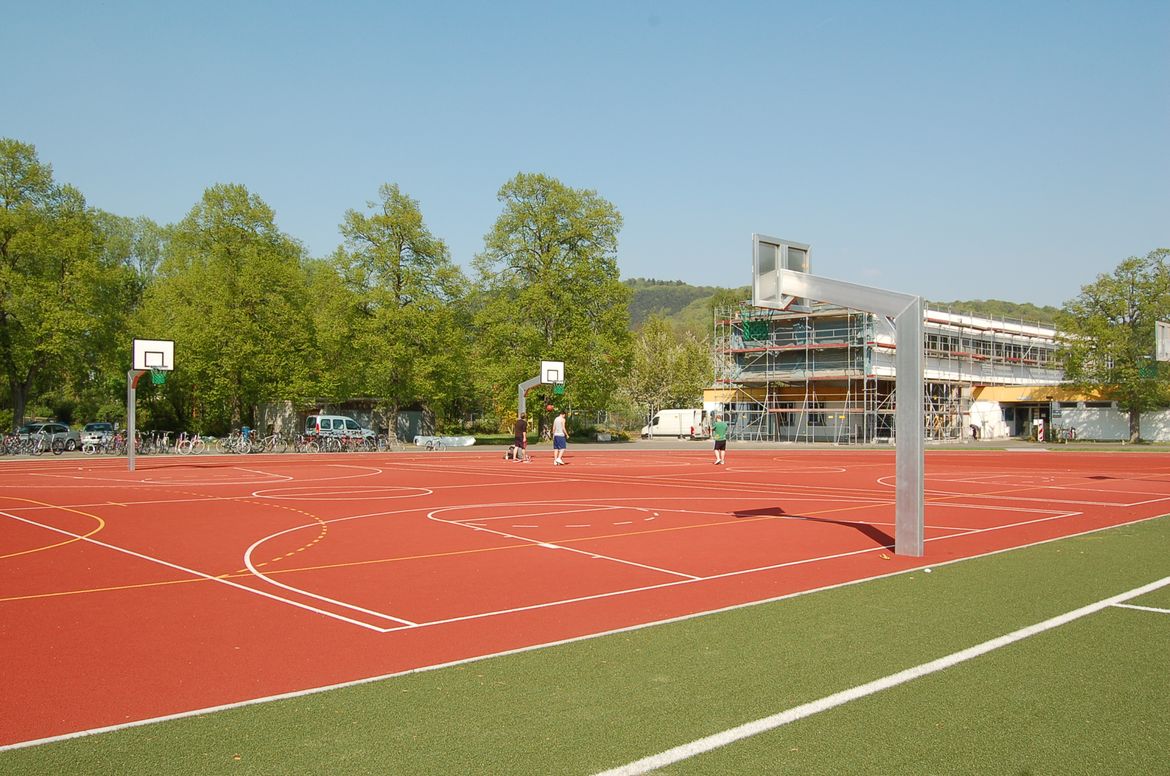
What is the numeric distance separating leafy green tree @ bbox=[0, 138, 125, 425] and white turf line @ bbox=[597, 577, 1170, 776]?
49279mm

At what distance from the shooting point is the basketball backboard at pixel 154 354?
35.0 m

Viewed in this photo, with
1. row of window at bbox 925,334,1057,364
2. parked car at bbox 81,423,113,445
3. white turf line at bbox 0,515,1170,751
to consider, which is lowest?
white turf line at bbox 0,515,1170,751

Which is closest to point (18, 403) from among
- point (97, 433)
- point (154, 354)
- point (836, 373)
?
point (97, 433)

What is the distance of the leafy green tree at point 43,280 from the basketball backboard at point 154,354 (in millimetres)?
13855

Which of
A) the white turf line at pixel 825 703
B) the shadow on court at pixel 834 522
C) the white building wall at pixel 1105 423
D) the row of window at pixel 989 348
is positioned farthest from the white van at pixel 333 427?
the white building wall at pixel 1105 423

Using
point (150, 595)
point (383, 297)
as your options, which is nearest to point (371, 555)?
point (150, 595)

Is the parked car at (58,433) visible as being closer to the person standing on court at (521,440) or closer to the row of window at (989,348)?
the person standing on court at (521,440)

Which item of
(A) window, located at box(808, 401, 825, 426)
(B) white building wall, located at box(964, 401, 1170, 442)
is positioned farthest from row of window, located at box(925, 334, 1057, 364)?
(A) window, located at box(808, 401, 825, 426)

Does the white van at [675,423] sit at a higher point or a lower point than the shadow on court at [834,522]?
higher

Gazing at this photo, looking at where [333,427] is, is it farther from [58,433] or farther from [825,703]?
[825,703]

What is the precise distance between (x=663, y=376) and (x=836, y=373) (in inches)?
952

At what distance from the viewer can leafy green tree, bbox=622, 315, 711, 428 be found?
83.1 m

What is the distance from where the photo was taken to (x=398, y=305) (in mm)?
55312

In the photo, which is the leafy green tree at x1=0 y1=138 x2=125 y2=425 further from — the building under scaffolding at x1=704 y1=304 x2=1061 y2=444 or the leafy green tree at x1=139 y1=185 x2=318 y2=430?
the building under scaffolding at x1=704 y1=304 x2=1061 y2=444
